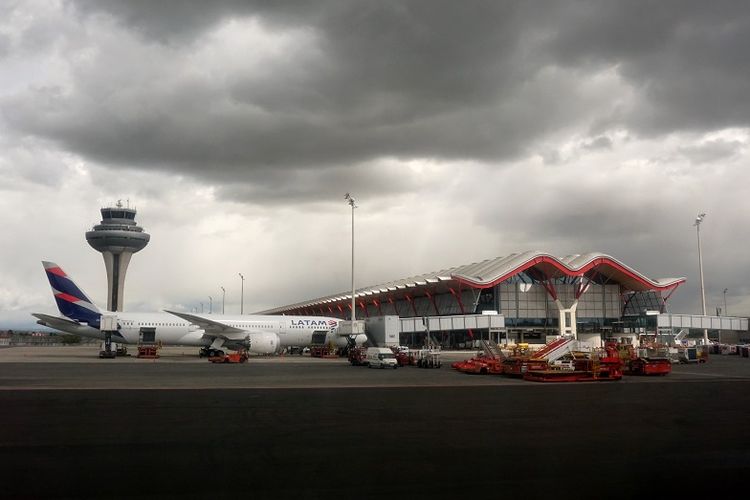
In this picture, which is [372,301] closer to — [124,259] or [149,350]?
[149,350]

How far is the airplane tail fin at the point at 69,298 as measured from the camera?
5069 cm

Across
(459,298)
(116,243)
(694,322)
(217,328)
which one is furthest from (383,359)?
(116,243)

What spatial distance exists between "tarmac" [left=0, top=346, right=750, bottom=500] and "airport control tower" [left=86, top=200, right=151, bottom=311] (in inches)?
5067

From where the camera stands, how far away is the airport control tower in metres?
140

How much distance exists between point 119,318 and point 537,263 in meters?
47.9

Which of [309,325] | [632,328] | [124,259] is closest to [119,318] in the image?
[309,325]

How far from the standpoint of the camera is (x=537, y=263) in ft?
242

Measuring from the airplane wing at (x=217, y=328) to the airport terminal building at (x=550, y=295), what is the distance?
2857 centimetres

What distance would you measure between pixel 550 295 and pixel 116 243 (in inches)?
4146

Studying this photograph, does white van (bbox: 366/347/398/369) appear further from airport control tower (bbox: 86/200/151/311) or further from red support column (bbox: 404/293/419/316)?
airport control tower (bbox: 86/200/151/311)

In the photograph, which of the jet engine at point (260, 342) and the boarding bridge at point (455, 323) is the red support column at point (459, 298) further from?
the jet engine at point (260, 342)

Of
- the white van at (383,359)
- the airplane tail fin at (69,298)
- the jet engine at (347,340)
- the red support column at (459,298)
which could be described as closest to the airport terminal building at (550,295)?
the red support column at (459,298)

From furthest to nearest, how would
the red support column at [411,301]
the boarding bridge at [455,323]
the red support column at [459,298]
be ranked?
the red support column at [411,301] < the red support column at [459,298] < the boarding bridge at [455,323]

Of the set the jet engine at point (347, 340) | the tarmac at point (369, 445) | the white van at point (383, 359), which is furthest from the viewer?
the jet engine at point (347, 340)
